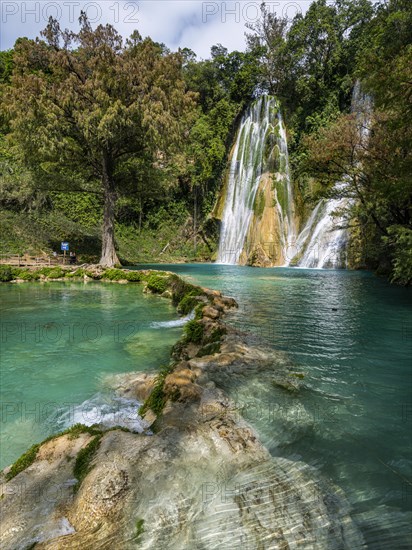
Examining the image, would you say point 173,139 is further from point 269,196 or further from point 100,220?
point 100,220

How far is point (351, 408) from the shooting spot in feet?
11.9

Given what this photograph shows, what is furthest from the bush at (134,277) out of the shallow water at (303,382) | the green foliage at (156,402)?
the green foliage at (156,402)

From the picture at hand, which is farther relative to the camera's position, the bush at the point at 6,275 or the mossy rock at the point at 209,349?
the bush at the point at 6,275

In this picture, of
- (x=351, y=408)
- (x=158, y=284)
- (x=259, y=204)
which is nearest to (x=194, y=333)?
(x=351, y=408)

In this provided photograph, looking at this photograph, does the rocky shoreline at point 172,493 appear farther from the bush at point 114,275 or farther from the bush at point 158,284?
the bush at point 114,275

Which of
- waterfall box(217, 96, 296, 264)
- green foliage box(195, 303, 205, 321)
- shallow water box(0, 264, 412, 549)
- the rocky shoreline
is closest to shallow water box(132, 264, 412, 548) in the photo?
shallow water box(0, 264, 412, 549)

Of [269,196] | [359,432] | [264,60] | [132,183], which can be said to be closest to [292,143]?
[269,196]

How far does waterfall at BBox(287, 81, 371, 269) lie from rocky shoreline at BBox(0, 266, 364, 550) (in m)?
24.3

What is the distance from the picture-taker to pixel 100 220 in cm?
3703

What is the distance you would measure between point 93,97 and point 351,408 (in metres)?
21.7

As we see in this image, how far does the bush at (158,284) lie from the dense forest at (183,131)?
8632mm

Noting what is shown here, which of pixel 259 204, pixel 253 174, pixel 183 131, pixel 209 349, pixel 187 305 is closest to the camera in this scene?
pixel 209 349

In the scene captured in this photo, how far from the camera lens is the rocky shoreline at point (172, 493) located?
186 cm

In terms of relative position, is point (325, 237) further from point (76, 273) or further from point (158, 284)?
point (76, 273)
